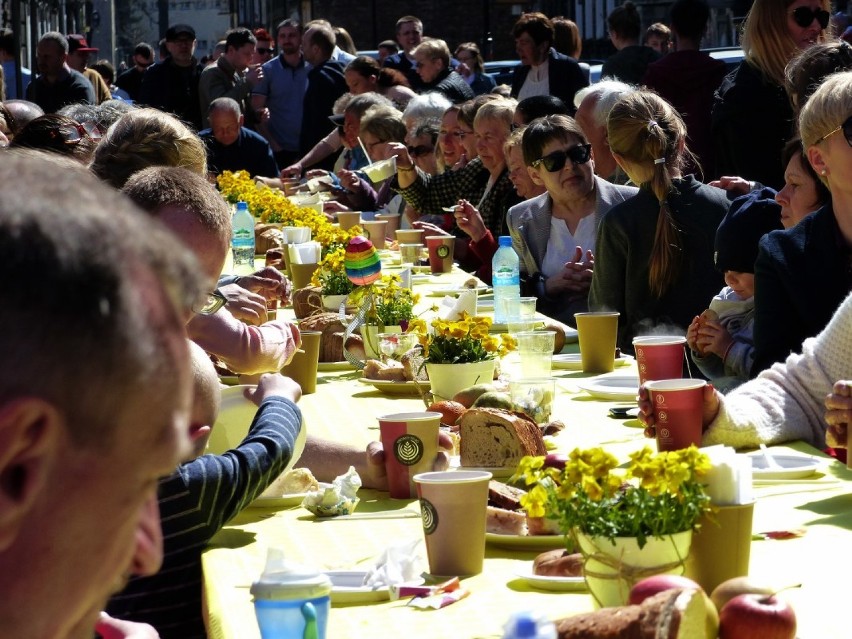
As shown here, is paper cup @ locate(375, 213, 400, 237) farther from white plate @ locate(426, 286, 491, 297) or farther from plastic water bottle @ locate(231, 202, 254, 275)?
white plate @ locate(426, 286, 491, 297)

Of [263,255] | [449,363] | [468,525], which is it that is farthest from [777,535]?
[263,255]

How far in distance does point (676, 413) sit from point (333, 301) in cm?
209

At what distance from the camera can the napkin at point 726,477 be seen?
5.60ft

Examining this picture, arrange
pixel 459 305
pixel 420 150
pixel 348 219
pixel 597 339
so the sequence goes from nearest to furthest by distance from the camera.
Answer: pixel 597 339, pixel 459 305, pixel 348 219, pixel 420 150

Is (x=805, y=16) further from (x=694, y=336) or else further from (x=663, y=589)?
(x=663, y=589)

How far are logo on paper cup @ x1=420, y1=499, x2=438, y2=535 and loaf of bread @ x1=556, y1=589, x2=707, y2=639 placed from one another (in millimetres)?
529

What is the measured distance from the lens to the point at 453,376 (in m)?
3.20

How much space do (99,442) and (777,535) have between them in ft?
5.35

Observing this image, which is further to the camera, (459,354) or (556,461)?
(459,354)

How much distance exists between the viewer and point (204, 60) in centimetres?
1834

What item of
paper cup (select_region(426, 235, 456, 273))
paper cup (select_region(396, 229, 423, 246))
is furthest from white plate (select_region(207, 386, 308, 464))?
paper cup (select_region(396, 229, 423, 246))

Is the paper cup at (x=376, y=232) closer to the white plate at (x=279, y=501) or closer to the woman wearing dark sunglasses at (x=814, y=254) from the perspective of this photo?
the woman wearing dark sunglasses at (x=814, y=254)

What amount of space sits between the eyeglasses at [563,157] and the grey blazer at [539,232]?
19cm

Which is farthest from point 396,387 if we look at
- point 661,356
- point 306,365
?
point 661,356
